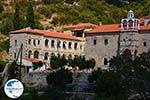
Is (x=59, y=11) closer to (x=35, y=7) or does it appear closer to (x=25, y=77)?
(x=35, y=7)

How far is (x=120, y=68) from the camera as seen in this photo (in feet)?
130

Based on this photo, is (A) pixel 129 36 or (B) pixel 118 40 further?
(B) pixel 118 40

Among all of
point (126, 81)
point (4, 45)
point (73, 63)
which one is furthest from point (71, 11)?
point (126, 81)

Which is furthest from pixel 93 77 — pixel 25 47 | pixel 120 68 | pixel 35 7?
pixel 35 7

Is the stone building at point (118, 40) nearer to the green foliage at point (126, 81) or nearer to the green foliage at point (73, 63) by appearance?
the green foliage at point (73, 63)

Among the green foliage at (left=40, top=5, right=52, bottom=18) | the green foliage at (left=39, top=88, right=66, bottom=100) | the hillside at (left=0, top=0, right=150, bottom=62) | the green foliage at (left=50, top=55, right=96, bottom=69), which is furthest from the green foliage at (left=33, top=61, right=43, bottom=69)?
the green foliage at (left=40, top=5, right=52, bottom=18)

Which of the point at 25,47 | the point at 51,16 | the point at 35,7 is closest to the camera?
the point at 25,47

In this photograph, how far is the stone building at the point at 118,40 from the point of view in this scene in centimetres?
→ 6041

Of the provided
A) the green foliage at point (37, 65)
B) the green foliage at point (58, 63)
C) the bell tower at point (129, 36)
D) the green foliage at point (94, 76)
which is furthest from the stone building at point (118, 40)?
the green foliage at point (94, 76)

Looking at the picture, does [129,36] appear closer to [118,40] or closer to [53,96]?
[118,40]

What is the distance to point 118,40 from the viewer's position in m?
62.7

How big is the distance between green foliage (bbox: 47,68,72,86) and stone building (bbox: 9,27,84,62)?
18418 millimetres

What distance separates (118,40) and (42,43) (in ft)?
48.0

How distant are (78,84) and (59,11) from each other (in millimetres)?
58185
